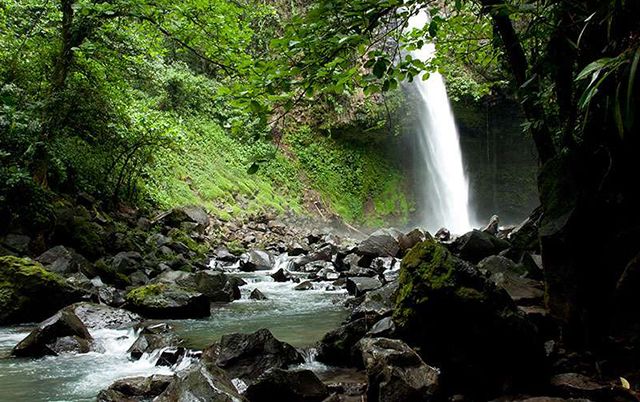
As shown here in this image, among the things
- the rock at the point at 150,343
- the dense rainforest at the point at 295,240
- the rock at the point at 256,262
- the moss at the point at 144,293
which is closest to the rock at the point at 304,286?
the dense rainforest at the point at 295,240

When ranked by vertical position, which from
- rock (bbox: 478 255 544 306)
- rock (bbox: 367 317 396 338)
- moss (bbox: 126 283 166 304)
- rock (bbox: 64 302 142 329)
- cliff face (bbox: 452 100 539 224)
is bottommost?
rock (bbox: 64 302 142 329)

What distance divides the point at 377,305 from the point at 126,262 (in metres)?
6.06

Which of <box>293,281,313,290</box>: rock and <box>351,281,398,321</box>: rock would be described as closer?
<box>351,281,398,321</box>: rock

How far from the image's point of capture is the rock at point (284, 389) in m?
4.01

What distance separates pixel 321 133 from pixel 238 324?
2183 centimetres

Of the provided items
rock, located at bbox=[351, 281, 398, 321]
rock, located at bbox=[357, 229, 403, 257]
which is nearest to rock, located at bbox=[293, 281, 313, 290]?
rock, located at bbox=[357, 229, 403, 257]

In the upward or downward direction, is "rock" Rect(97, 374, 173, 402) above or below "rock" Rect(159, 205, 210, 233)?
below

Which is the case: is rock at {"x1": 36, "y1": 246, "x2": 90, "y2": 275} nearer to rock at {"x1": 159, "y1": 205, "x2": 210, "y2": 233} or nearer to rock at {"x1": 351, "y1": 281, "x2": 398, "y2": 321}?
rock at {"x1": 351, "y1": 281, "x2": 398, "y2": 321}

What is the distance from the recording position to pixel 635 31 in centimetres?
306

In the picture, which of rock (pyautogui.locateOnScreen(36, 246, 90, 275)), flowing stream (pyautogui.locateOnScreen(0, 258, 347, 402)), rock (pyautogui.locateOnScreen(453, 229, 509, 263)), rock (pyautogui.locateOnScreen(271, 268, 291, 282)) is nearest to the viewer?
flowing stream (pyautogui.locateOnScreen(0, 258, 347, 402))

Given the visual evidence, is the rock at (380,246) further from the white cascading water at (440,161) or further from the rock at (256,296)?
the white cascading water at (440,161)

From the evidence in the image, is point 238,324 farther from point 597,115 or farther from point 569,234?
point 597,115

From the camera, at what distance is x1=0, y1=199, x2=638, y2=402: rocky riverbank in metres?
3.87

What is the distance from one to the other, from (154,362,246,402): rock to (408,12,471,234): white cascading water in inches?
1010
